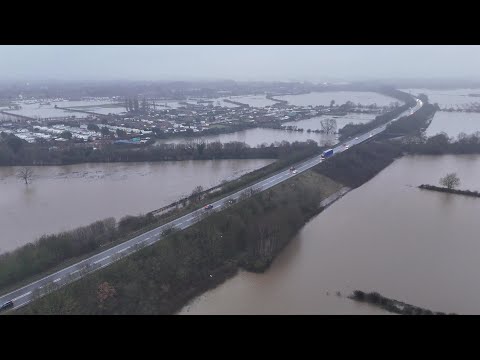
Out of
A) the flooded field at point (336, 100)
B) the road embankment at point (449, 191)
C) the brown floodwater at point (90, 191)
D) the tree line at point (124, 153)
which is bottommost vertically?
the brown floodwater at point (90, 191)

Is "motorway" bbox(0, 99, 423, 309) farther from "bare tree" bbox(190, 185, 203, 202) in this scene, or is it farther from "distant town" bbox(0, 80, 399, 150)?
"distant town" bbox(0, 80, 399, 150)

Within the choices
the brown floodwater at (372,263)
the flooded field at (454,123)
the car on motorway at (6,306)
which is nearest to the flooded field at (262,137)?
the flooded field at (454,123)

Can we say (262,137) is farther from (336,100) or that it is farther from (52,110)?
(336,100)

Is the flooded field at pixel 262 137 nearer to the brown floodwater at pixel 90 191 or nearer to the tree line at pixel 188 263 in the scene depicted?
the brown floodwater at pixel 90 191

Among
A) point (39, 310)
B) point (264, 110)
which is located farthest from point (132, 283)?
point (264, 110)

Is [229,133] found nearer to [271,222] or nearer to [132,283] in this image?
[271,222]

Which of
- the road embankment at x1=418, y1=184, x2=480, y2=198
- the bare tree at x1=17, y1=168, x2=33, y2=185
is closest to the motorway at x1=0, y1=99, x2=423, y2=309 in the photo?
the road embankment at x1=418, y1=184, x2=480, y2=198
